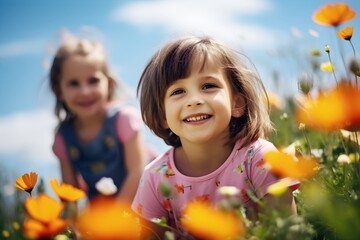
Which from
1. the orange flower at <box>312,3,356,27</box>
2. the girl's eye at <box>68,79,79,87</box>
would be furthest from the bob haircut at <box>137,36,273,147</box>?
the girl's eye at <box>68,79,79,87</box>

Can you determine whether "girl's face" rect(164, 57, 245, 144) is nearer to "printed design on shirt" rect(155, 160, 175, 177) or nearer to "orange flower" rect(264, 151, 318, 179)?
"printed design on shirt" rect(155, 160, 175, 177)

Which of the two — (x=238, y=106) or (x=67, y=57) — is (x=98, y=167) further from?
(x=238, y=106)

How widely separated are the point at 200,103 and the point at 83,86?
5.51 feet

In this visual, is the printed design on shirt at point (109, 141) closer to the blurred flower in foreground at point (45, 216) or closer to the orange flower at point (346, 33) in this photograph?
the orange flower at point (346, 33)

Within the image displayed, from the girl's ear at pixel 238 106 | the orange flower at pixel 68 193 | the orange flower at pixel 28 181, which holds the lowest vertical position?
the girl's ear at pixel 238 106

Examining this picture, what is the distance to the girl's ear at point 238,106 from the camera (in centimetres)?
180

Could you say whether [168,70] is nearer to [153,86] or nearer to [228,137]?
[153,86]

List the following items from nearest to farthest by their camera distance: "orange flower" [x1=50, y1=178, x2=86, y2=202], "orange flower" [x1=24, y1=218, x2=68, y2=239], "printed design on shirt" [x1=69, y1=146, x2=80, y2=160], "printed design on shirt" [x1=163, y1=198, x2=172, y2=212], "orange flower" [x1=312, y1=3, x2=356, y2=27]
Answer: "orange flower" [x1=24, y1=218, x2=68, y2=239] < "orange flower" [x1=50, y1=178, x2=86, y2=202] < "orange flower" [x1=312, y1=3, x2=356, y2=27] < "printed design on shirt" [x1=163, y1=198, x2=172, y2=212] < "printed design on shirt" [x1=69, y1=146, x2=80, y2=160]

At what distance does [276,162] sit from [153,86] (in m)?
0.96

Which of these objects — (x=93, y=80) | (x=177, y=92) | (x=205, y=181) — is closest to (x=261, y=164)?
(x=205, y=181)

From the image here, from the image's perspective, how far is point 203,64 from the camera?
5.48 ft

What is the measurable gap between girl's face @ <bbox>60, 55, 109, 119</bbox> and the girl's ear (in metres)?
1.51

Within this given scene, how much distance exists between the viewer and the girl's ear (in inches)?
71.0

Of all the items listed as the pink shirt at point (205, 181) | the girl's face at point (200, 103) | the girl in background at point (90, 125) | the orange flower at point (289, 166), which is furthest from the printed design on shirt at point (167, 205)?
the girl in background at point (90, 125)
